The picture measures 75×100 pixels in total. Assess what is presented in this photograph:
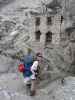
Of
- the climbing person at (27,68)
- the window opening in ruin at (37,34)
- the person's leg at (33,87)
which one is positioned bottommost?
the person's leg at (33,87)

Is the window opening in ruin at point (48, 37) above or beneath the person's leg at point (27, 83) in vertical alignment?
above

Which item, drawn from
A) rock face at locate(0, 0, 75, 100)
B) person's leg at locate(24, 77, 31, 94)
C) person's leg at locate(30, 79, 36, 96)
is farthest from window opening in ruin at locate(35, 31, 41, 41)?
person's leg at locate(30, 79, 36, 96)

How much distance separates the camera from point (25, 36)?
26.0m

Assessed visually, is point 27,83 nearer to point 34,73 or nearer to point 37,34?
point 34,73

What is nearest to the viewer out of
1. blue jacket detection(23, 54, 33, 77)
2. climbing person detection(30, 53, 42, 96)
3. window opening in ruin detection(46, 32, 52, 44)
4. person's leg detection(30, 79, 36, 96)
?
climbing person detection(30, 53, 42, 96)

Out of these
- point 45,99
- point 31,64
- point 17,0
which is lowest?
point 45,99

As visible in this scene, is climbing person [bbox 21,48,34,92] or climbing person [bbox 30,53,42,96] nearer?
climbing person [bbox 30,53,42,96]

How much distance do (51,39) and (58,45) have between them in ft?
3.20

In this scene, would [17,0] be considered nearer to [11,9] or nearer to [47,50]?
[11,9]

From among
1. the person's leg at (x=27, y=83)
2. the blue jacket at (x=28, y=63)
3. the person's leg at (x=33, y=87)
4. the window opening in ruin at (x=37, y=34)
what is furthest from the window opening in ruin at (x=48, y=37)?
the person's leg at (x=33, y=87)

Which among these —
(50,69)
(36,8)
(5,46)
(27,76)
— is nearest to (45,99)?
(27,76)

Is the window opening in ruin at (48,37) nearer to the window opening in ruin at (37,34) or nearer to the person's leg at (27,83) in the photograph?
the window opening in ruin at (37,34)

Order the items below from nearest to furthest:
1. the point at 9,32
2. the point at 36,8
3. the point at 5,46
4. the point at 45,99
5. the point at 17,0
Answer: the point at 45,99, the point at 5,46, the point at 9,32, the point at 36,8, the point at 17,0

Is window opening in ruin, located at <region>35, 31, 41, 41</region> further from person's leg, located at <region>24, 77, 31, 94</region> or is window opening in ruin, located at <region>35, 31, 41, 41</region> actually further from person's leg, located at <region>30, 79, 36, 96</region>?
person's leg, located at <region>30, 79, 36, 96</region>
